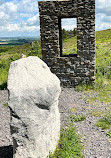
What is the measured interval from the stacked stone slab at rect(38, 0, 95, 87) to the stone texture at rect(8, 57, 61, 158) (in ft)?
14.8

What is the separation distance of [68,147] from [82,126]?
1.28 metres

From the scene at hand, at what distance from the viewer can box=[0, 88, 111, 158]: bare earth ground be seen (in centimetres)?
372

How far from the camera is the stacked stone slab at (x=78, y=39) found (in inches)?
281

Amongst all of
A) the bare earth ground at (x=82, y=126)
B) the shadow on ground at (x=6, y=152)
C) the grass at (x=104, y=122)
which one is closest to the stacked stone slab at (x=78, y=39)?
the bare earth ground at (x=82, y=126)

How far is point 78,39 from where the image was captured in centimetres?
740

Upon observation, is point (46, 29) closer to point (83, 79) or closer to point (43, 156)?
point (83, 79)

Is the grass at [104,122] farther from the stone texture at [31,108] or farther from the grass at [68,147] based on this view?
the stone texture at [31,108]

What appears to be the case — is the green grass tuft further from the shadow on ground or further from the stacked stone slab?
the stacked stone slab

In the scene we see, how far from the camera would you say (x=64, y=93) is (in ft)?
23.8

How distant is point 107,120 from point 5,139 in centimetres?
248

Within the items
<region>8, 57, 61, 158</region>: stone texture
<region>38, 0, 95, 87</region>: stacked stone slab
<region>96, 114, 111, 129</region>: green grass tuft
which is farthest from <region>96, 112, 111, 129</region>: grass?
<region>38, 0, 95, 87</region>: stacked stone slab

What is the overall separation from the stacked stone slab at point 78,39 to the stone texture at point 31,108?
4.50 metres

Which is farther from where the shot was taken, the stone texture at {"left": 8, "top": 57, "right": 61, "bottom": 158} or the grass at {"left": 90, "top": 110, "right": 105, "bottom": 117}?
the grass at {"left": 90, "top": 110, "right": 105, "bottom": 117}

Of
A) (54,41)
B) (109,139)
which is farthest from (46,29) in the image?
(109,139)
